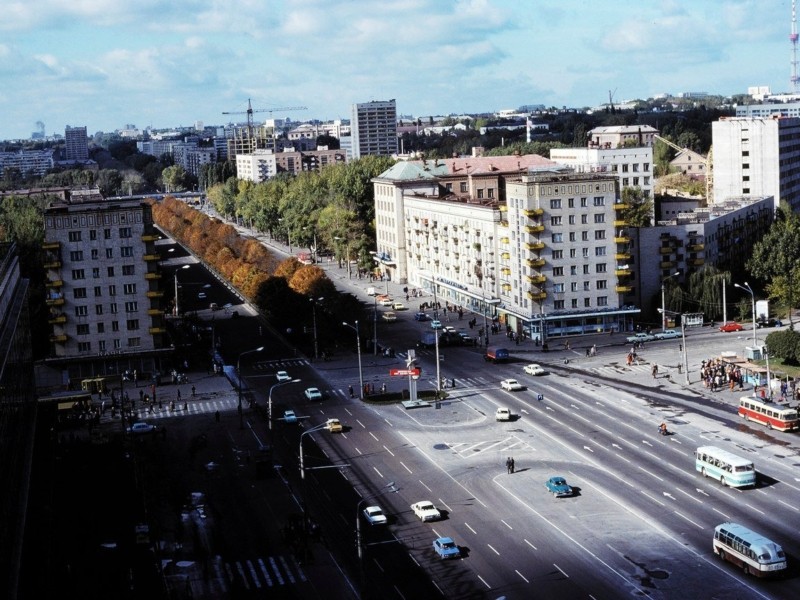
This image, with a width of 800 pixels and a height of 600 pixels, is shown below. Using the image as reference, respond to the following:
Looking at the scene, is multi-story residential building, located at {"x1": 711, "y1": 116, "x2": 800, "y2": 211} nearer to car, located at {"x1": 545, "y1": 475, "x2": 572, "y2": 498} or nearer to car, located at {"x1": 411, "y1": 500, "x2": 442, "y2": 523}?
car, located at {"x1": 545, "y1": 475, "x2": 572, "y2": 498}

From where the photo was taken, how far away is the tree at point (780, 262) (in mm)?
111312

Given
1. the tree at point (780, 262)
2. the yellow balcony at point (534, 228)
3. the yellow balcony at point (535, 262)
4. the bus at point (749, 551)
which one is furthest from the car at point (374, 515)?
the tree at point (780, 262)

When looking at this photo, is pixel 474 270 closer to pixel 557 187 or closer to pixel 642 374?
Answer: pixel 557 187

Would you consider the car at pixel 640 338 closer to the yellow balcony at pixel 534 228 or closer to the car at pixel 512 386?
the yellow balcony at pixel 534 228

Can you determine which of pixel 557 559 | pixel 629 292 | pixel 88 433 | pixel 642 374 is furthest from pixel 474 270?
pixel 557 559

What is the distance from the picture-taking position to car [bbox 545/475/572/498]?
6331 cm

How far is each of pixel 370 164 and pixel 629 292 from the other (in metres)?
81.9

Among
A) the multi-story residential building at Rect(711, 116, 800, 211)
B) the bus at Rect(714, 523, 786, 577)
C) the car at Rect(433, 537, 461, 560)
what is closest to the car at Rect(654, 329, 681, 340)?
the multi-story residential building at Rect(711, 116, 800, 211)

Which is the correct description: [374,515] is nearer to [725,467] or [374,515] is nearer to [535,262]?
[725,467]

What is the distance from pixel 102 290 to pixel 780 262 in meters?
64.8

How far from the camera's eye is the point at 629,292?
117938 millimetres

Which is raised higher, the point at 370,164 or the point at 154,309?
the point at 370,164

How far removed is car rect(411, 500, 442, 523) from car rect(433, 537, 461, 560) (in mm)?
4147

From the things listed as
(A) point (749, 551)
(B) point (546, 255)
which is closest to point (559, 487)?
(A) point (749, 551)
